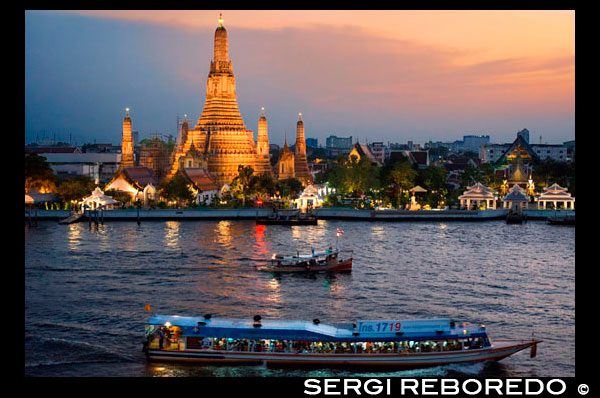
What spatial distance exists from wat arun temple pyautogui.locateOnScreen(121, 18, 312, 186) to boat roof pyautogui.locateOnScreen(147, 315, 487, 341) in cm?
5329

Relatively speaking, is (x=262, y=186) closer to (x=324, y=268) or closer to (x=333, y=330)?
(x=324, y=268)

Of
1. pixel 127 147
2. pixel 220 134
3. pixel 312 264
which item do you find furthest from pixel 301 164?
pixel 312 264

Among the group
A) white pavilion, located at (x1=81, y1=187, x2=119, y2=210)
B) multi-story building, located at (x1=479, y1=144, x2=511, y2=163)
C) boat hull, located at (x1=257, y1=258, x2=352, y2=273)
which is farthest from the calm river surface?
multi-story building, located at (x1=479, y1=144, x2=511, y2=163)

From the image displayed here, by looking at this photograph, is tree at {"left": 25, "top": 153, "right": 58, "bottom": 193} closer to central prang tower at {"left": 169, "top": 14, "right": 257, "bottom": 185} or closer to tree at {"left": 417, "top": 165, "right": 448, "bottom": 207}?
central prang tower at {"left": 169, "top": 14, "right": 257, "bottom": 185}

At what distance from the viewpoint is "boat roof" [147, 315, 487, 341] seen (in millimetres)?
22188

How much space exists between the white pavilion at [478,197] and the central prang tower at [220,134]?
69.9 ft

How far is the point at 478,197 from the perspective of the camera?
6938 centimetres

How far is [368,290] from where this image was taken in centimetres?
3269

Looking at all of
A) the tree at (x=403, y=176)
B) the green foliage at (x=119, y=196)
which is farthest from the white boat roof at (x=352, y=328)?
the tree at (x=403, y=176)

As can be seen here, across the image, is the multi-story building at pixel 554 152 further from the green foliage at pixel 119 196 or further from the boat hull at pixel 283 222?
the green foliage at pixel 119 196

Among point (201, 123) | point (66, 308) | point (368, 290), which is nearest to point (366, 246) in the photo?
point (368, 290)
